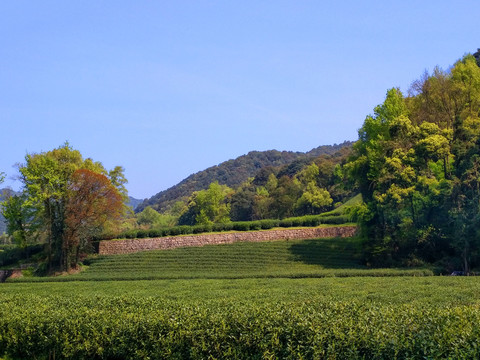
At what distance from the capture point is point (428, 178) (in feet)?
128

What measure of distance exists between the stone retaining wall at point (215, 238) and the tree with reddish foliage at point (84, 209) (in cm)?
429

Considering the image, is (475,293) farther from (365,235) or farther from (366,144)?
(366,144)

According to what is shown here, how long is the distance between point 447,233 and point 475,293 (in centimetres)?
1889

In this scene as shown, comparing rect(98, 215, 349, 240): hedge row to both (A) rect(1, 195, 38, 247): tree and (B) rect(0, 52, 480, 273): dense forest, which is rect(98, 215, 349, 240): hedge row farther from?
(A) rect(1, 195, 38, 247): tree

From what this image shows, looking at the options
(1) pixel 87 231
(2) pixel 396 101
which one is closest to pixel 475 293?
(2) pixel 396 101

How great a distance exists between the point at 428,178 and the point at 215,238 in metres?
24.7

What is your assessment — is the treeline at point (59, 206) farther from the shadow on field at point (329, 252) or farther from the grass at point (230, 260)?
the shadow on field at point (329, 252)

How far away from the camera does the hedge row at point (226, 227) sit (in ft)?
178

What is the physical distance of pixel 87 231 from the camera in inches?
1881

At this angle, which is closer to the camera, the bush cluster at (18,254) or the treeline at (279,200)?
the bush cluster at (18,254)

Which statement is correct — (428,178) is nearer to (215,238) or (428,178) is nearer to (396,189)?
(396,189)

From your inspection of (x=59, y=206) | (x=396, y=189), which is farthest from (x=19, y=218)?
(x=396, y=189)

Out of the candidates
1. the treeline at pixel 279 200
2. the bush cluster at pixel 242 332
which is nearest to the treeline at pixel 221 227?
the treeline at pixel 279 200

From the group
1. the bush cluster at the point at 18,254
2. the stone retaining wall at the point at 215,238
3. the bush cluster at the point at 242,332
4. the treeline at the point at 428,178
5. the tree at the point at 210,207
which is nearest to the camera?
the bush cluster at the point at 242,332
